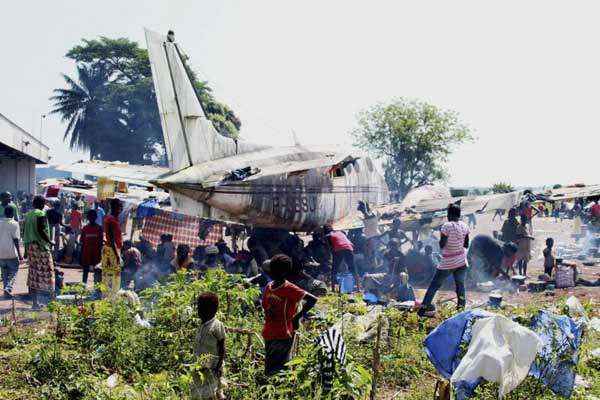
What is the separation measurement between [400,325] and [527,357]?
9.61 ft

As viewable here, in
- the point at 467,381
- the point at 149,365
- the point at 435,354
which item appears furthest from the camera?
the point at 149,365

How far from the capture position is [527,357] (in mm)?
4812

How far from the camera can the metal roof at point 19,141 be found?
24516 mm

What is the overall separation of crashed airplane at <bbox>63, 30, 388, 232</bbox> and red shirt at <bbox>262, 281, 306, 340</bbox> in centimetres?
635

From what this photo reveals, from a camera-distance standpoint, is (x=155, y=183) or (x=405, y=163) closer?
(x=155, y=183)

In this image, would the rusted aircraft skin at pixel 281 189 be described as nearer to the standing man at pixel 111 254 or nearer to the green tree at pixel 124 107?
the standing man at pixel 111 254

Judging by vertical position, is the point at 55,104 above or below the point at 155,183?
above

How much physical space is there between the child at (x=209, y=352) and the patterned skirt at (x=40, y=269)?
5.86 metres

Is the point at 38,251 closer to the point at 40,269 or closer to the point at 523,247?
the point at 40,269

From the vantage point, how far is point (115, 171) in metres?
15.0

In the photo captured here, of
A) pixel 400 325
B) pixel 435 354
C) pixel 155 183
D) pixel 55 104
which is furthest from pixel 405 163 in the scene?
pixel 55 104

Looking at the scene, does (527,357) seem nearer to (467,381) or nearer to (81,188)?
(467,381)

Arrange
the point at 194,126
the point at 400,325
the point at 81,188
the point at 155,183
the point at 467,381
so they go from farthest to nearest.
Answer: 1. the point at 81,188
2. the point at 194,126
3. the point at 155,183
4. the point at 400,325
5. the point at 467,381

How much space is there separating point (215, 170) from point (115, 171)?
4.19 meters
